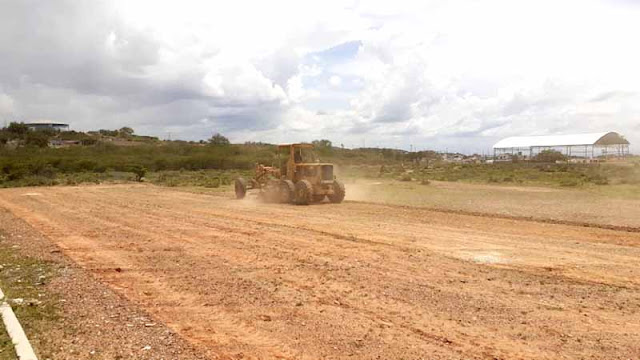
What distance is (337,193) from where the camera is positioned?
81.2ft

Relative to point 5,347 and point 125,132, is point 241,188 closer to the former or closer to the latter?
point 5,347

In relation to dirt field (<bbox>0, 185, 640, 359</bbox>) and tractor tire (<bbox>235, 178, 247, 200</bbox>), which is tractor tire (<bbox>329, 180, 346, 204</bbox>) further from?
dirt field (<bbox>0, 185, 640, 359</bbox>)

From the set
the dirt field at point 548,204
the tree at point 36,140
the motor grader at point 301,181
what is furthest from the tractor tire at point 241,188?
the tree at point 36,140

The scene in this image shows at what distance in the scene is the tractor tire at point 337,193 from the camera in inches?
968

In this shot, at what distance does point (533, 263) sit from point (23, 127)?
376 feet

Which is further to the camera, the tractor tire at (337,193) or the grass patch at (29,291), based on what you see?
the tractor tire at (337,193)

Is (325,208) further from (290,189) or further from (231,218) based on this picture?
(231,218)

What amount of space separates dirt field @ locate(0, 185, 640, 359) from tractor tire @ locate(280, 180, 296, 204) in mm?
6020

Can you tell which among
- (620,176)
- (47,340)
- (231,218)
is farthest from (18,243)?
(620,176)

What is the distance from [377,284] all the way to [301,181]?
14513 mm

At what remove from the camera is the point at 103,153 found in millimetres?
87125

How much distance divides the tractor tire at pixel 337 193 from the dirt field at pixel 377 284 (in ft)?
22.4

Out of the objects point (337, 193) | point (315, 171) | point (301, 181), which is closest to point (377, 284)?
point (301, 181)

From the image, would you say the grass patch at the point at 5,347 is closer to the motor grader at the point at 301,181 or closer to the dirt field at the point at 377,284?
the dirt field at the point at 377,284
